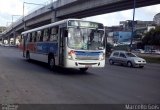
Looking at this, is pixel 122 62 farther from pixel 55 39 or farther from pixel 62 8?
pixel 62 8

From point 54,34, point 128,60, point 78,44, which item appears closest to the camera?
point 78,44

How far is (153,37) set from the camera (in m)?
101

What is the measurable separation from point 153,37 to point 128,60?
71788mm

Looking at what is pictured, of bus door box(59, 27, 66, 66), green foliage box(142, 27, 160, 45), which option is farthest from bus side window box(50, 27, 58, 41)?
green foliage box(142, 27, 160, 45)

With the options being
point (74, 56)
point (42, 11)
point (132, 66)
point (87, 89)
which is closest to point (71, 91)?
point (87, 89)

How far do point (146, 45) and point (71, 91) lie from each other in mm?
98512

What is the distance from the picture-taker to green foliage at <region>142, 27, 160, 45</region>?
9788 cm

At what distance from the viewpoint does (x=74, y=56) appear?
58.7 ft

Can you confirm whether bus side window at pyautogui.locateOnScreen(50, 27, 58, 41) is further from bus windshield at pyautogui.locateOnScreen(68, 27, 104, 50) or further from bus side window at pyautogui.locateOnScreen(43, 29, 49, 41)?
bus windshield at pyautogui.locateOnScreen(68, 27, 104, 50)

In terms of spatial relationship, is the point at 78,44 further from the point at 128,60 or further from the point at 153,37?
the point at 153,37

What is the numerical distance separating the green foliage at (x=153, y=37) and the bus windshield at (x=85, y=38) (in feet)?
265

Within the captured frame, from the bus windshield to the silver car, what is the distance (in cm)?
1306

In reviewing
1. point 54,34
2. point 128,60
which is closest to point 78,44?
point 54,34

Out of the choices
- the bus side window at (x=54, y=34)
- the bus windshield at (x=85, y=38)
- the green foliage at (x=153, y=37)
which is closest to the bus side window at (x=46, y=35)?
the bus side window at (x=54, y=34)
